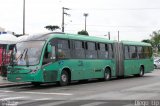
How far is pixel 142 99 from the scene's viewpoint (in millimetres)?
15977

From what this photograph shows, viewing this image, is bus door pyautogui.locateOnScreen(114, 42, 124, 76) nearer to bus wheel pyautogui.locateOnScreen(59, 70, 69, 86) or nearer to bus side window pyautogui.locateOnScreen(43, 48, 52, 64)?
bus wheel pyautogui.locateOnScreen(59, 70, 69, 86)

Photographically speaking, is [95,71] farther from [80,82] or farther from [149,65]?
[149,65]

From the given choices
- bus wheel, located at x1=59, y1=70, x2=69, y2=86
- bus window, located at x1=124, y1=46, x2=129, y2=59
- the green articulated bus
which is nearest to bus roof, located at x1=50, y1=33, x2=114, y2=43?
the green articulated bus

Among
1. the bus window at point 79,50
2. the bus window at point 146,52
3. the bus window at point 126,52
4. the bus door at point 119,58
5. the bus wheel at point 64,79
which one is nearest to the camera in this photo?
the bus wheel at point 64,79

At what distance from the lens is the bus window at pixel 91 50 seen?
26.7 metres

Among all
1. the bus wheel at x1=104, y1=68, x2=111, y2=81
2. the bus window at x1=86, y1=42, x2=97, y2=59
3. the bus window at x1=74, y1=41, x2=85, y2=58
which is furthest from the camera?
the bus wheel at x1=104, y1=68, x2=111, y2=81

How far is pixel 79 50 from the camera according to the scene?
84.2 feet

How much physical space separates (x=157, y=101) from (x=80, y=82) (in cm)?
1251

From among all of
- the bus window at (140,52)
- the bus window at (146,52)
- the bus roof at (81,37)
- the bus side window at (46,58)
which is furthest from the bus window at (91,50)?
the bus window at (146,52)

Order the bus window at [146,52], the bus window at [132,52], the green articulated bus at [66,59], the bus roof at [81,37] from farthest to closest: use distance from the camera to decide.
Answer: the bus window at [146,52], the bus window at [132,52], the bus roof at [81,37], the green articulated bus at [66,59]

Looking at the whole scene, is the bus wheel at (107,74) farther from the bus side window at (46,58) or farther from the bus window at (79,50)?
the bus side window at (46,58)

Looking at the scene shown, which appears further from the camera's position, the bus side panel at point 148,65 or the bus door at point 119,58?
the bus side panel at point 148,65

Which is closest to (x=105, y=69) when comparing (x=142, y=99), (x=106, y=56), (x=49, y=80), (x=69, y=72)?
(x=106, y=56)

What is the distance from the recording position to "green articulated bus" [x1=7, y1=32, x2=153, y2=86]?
22.1 metres
